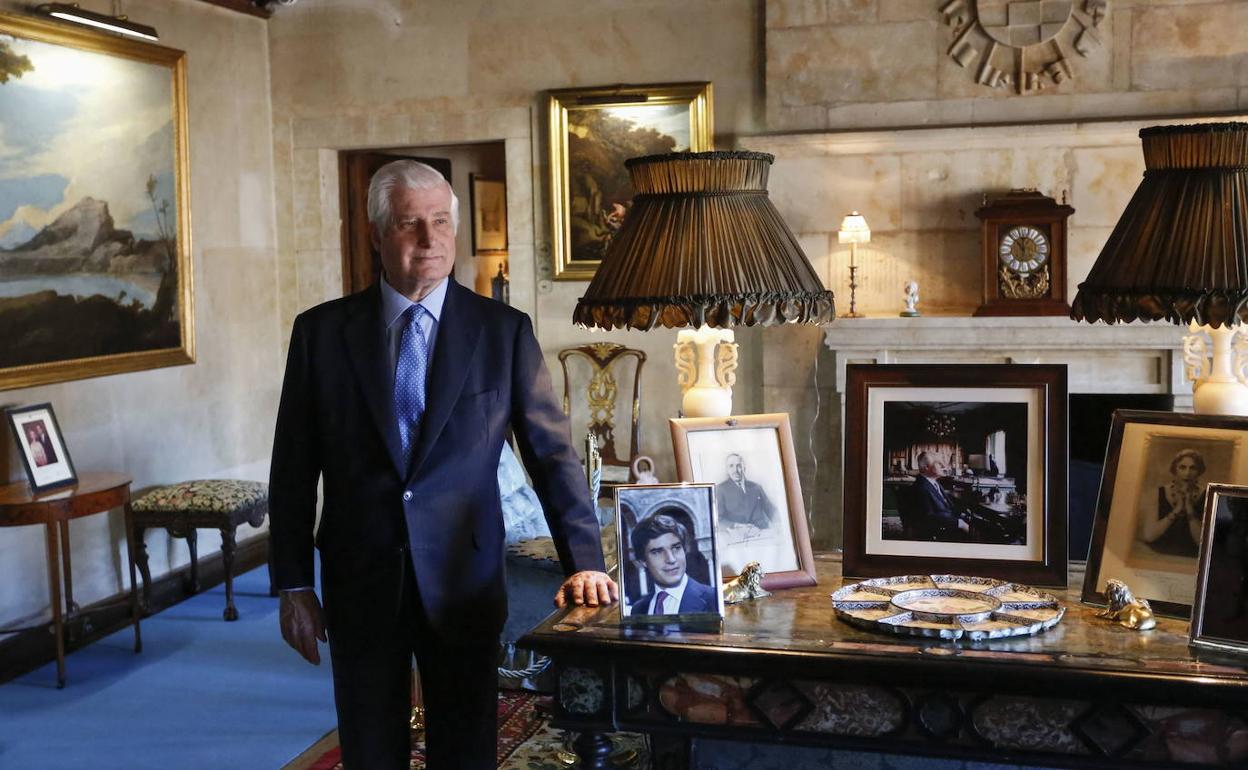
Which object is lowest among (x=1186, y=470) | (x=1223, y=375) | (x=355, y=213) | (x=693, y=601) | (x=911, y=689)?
(x=911, y=689)

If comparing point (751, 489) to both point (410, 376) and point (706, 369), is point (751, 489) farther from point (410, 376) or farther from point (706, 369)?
point (410, 376)

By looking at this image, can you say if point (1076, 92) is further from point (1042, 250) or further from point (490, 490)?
point (490, 490)

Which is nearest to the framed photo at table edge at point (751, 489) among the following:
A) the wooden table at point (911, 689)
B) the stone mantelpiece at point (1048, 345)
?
the wooden table at point (911, 689)

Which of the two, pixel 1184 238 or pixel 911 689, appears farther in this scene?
pixel 1184 238

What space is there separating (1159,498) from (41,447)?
17.0 feet

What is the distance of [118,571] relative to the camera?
6898 mm

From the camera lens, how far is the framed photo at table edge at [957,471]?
8.32ft

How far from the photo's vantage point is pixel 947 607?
2.33 metres

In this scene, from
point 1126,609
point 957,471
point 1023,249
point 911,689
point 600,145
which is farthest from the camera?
point 600,145

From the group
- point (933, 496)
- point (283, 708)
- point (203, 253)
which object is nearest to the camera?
point (933, 496)

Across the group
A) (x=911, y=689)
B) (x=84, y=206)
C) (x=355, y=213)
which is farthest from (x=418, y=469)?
(x=355, y=213)

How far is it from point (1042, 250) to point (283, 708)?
4608mm

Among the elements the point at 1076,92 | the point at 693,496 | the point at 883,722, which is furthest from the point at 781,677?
the point at 1076,92

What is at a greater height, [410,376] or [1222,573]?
[410,376]
